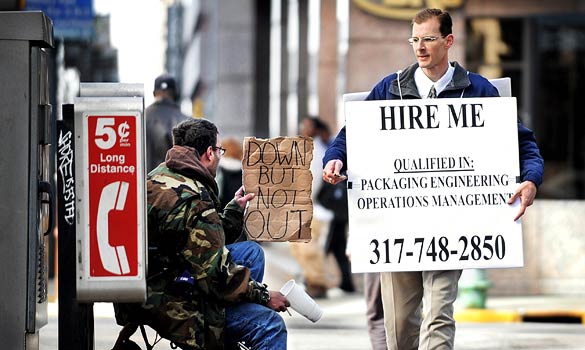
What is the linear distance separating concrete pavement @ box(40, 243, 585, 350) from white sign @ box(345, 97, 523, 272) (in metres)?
3.11

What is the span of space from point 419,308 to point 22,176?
7.14ft

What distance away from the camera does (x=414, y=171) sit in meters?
7.62

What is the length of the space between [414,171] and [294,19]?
1828 cm

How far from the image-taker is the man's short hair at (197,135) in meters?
7.31

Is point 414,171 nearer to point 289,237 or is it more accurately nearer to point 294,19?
point 289,237

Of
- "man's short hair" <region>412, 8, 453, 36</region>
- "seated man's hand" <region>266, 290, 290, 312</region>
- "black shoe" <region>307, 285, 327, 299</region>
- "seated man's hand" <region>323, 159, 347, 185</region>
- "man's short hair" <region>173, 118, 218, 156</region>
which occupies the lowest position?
"black shoe" <region>307, 285, 327, 299</region>

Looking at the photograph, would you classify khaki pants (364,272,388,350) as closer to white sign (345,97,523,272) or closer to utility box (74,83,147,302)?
white sign (345,97,523,272)

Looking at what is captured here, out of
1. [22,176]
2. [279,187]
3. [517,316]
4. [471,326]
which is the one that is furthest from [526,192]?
[517,316]

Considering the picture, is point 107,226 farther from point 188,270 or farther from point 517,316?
point 517,316

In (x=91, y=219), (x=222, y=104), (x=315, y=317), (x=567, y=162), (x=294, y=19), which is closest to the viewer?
(x=91, y=219)

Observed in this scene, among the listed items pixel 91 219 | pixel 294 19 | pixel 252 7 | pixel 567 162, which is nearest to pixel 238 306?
pixel 91 219

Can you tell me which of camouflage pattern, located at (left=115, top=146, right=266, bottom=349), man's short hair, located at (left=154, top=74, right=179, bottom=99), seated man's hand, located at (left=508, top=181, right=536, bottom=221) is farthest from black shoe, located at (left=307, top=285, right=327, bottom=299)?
camouflage pattern, located at (left=115, top=146, right=266, bottom=349)

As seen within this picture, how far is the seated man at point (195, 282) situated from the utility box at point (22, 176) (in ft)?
1.49

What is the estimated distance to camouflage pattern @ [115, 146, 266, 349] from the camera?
6.91 meters
